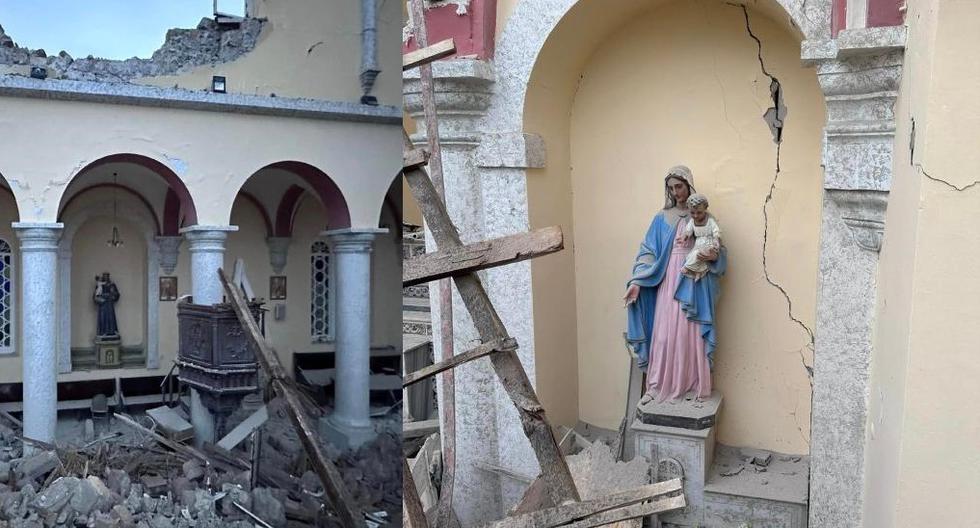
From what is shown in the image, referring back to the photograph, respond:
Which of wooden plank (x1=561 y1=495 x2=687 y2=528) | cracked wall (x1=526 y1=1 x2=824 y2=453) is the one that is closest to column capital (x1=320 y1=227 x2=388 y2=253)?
wooden plank (x1=561 y1=495 x2=687 y2=528)

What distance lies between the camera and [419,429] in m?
5.20

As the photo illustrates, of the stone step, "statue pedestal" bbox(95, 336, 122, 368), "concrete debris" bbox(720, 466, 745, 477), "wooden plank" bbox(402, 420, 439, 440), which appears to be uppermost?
"statue pedestal" bbox(95, 336, 122, 368)

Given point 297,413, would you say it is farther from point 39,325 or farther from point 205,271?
point 39,325

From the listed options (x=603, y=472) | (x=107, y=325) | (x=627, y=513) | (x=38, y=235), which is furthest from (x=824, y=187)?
(x=38, y=235)

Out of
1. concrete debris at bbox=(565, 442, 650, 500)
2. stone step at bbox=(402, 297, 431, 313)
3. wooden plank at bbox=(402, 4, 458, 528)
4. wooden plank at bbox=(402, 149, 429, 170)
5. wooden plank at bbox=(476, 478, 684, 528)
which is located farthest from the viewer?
stone step at bbox=(402, 297, 431, 313)

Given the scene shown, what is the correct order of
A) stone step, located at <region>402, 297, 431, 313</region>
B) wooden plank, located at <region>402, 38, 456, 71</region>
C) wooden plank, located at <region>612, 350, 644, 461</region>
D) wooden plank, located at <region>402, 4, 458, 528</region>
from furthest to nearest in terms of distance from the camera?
stone step, located at <region>402, 297, 431, 313</region> → wooden plank, located at <region>612, 350, 644, 461</region> → wooden plank, located at <region>402, 4, 458, 528</region> → wooden plank, located at <region>402, 38, 456, 71</region>

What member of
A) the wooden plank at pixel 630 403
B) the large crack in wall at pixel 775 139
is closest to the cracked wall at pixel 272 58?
the large crack in wall at pixel 775 139

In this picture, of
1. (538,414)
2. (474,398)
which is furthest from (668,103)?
(538,414)

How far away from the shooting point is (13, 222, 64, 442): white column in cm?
193

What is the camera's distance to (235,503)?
1841 mm

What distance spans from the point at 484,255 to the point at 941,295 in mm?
1352

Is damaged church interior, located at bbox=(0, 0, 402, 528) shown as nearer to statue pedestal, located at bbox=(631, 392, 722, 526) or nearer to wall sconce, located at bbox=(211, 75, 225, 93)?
wall sconce, located at bbox=(211, 75, 225, 93)

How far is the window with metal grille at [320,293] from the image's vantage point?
169 centimetres

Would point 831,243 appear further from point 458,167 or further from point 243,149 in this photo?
point 243,149
